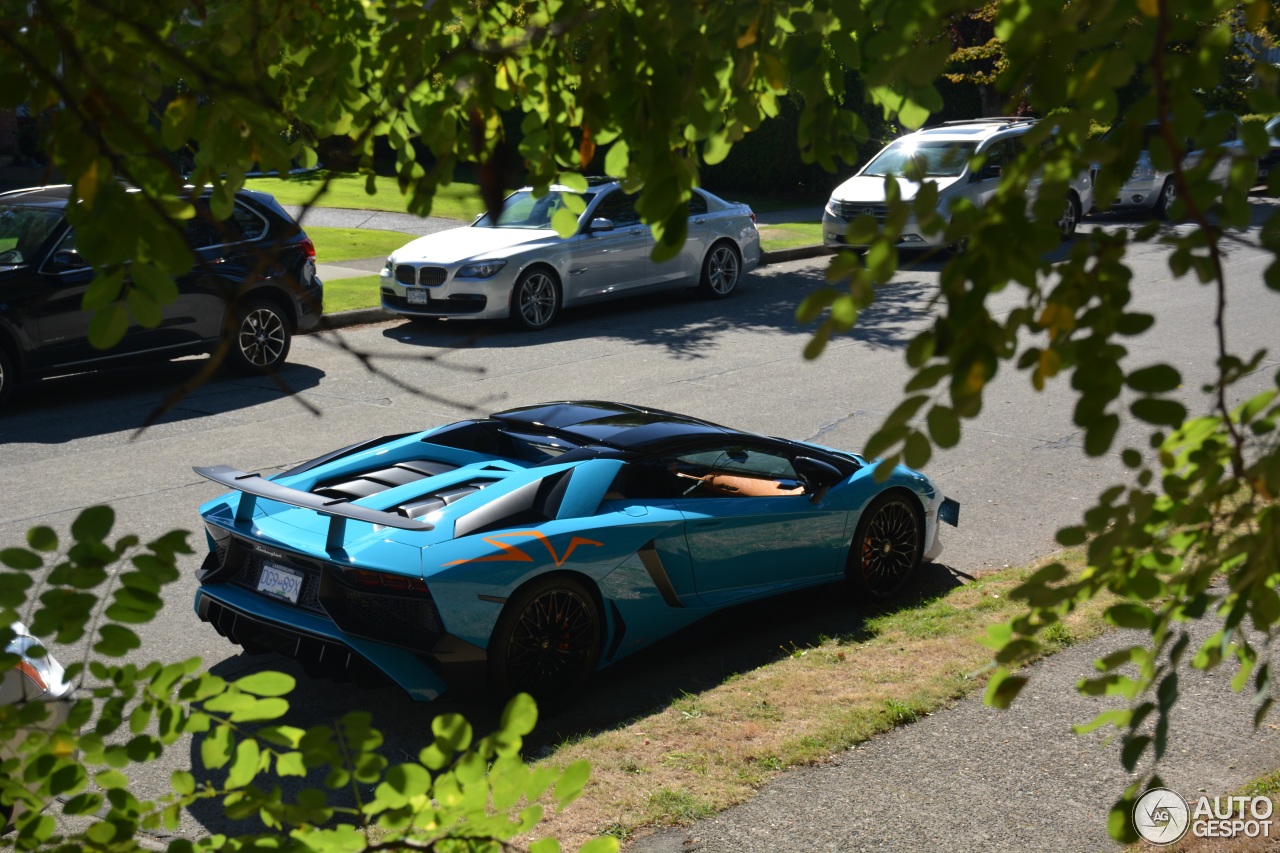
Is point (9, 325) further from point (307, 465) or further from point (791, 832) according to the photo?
point (791, 832)

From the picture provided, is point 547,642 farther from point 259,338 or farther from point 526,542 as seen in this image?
point 259,338

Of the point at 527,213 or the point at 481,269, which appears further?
the point at 527,213

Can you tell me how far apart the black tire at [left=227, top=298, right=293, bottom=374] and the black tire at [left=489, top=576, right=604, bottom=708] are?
297 inches

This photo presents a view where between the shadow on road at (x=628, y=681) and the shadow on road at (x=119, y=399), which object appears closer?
the shadow on road at (x=628, y=681)

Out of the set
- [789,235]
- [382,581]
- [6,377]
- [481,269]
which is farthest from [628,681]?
[789,235]

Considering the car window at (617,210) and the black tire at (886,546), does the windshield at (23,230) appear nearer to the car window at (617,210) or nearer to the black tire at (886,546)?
the car window at (617,210)

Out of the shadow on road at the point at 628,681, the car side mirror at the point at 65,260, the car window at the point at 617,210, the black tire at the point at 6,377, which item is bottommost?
the shadow on road at the point at 628,681

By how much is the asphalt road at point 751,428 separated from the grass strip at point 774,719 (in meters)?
0.15

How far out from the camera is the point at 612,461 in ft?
21.0

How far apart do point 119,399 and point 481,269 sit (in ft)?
15.2

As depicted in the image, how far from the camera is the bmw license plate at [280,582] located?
5.86 metres

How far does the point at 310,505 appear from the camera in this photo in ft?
18.4

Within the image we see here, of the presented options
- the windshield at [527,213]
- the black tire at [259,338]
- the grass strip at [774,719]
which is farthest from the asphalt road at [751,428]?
the windshield at [527,213]

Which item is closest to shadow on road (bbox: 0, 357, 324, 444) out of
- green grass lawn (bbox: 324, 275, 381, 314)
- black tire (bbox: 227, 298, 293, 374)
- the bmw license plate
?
black tire (bbox: 227, 298, 293, 374)
